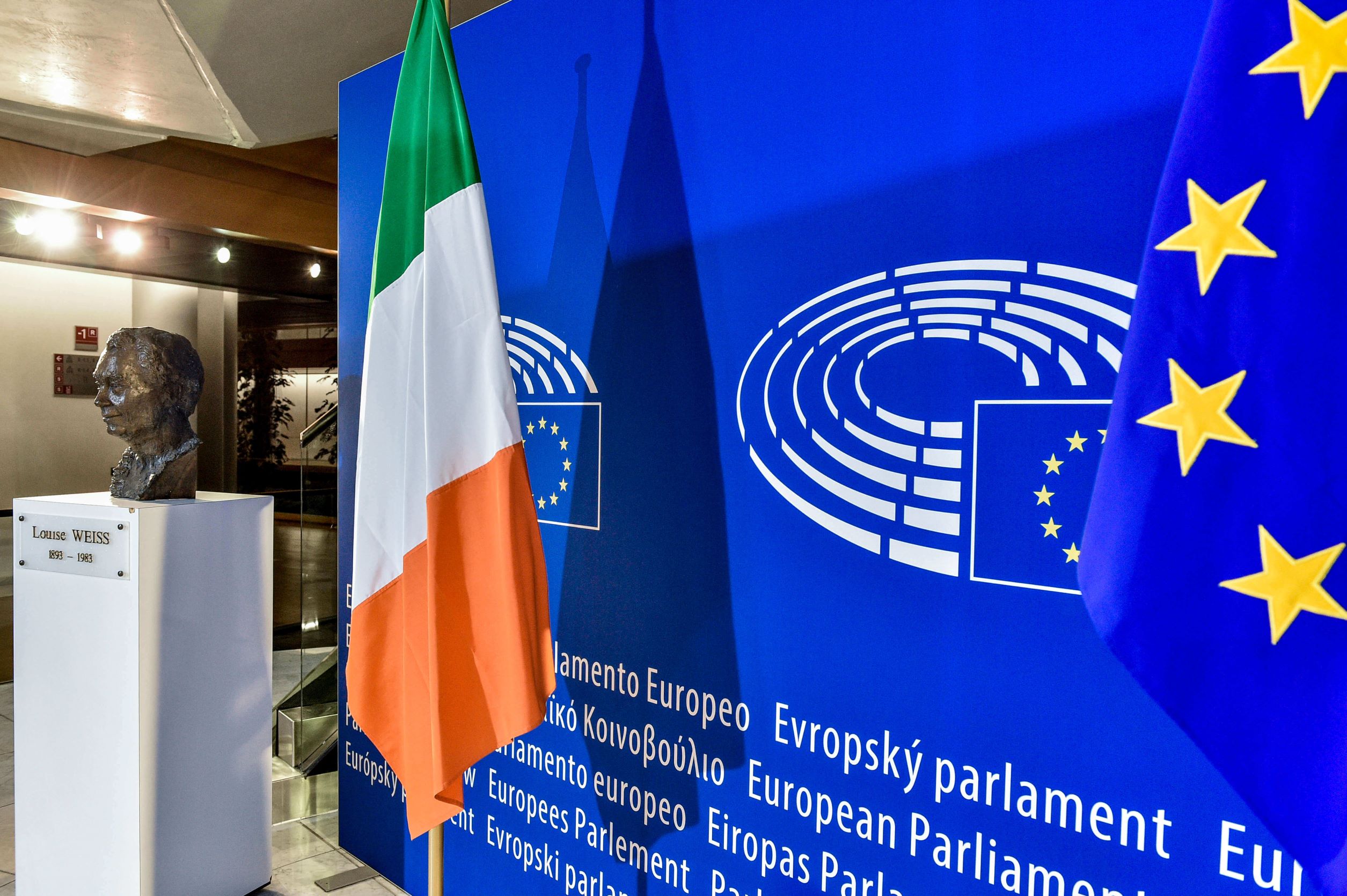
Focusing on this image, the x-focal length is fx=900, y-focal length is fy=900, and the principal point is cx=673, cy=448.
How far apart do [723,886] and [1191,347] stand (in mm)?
1565

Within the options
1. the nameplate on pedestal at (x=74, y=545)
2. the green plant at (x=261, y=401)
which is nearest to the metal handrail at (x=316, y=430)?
the nameplate on pedestal at (x=74, y=545)

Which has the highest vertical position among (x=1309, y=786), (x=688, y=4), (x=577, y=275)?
(x=688, y=4)

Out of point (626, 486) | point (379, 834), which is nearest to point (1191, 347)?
point (626, 486)

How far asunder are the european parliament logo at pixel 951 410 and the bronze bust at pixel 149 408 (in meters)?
1.76

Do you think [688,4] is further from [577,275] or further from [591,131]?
[577,275]

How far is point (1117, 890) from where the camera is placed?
1.47 metres

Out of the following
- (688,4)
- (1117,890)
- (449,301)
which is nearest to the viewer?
(1117,890)

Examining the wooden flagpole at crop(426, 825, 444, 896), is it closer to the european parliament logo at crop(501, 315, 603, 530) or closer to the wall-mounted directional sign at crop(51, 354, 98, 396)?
the european parliament logo at crop(501, 315, 603, 530)

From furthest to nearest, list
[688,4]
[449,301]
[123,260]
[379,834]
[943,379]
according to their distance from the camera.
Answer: [123,260]
[379,834]
[688,4]
[449,301]
[943,379]

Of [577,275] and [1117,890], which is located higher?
[577,275]

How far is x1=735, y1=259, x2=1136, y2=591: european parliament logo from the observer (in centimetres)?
151

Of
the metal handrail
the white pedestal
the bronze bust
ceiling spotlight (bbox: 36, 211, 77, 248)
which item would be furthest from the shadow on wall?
ceiling spotlight (bbox: 36, 211, 77, 248)

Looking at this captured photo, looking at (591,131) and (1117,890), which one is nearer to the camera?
(1117,890)

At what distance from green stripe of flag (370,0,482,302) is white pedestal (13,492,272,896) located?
42.4 inches
